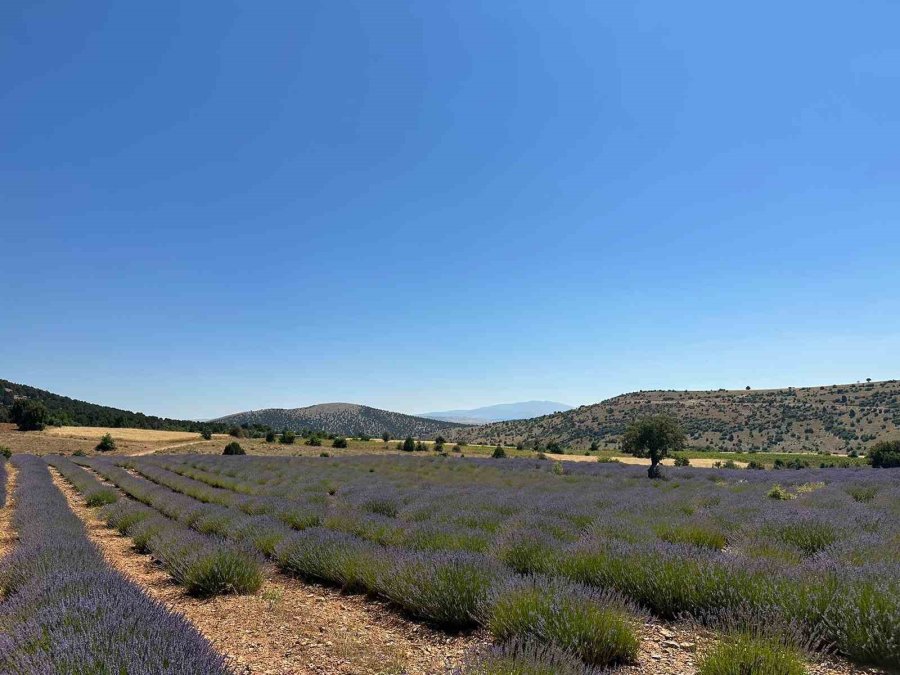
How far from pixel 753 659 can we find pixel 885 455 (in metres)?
39.9

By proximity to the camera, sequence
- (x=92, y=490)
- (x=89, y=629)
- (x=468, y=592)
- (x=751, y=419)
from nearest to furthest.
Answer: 1. (x=89, y=629)
2. (x=468, y=592)
3. (x=92, y=490)
4. (x=751, y=419)

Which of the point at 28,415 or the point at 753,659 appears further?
the point at 28,415

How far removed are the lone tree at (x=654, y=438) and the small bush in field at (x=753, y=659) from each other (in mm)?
22066

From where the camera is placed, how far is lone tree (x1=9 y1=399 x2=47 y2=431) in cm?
5031

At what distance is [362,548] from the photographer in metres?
6.83

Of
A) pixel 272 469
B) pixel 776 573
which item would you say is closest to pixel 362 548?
pixel 776 573

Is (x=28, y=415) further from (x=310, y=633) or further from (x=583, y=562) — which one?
(x=583, y=562)

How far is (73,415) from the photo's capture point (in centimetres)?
7106

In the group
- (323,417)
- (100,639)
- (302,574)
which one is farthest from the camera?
(323,417)

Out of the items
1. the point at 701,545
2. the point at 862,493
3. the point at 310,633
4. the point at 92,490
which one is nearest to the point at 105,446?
the point at 92,490

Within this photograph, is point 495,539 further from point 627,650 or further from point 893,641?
point 893,641

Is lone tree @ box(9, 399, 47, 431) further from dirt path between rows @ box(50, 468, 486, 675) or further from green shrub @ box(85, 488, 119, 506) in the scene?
dirt path between rows @ box(50, 468, 486, 675)

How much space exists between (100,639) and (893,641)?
18.0 ft

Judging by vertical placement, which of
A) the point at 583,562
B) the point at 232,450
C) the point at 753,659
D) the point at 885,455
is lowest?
the point at 232,450
